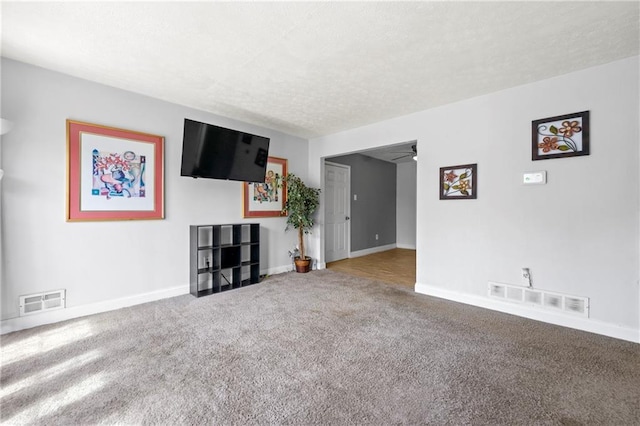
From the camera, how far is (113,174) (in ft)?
9.54

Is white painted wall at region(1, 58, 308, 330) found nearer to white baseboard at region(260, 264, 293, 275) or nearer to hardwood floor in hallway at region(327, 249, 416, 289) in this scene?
white baseboard at region(260, 264, 293, 275)

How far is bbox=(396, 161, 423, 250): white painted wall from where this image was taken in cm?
724

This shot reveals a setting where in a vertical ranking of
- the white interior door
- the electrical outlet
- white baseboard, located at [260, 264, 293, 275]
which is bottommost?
white baseboard, located at [260, 264, 293, 275]

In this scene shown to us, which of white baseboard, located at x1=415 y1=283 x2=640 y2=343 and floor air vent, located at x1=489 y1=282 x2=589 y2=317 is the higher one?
floor air vent, located at x1=489 y1=282 x2=589 y2=317

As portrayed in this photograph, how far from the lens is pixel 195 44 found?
6.98ft

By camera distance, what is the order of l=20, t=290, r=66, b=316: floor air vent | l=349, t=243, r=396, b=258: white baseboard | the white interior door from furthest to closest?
l=349, t=243, r=396, b=258: white baseboard, the white interior door, l=20, t=290, r=66, b=316: floor air vent

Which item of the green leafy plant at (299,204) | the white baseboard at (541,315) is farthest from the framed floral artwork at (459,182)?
the green leafy plant at (299,204)

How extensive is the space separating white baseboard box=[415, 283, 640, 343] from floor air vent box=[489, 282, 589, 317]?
0.05 metres

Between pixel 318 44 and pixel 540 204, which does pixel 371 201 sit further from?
pixel 318 44

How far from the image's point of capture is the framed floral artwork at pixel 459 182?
10.4ft

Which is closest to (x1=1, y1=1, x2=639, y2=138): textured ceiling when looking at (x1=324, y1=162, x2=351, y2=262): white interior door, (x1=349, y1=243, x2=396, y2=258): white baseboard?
(x1=324, y1=162, x2=351, y2=262): white interior door

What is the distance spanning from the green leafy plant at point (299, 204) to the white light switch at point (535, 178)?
9.42ft

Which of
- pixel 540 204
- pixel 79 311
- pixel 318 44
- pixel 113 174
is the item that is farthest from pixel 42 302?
pixel 540 204

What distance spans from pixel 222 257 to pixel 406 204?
205 inches
